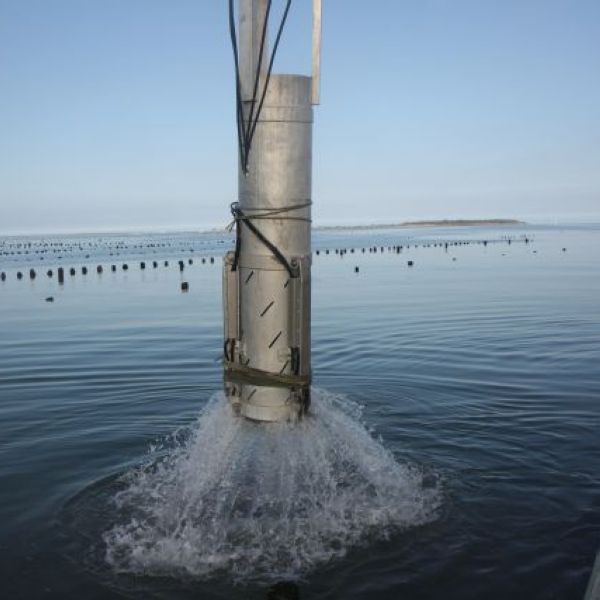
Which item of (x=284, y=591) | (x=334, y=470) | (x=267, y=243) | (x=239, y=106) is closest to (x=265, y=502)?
(x=334, y=470)

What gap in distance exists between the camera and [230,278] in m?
6.41

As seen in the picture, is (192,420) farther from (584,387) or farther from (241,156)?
(584,387)

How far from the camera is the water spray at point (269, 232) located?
5.82 meters

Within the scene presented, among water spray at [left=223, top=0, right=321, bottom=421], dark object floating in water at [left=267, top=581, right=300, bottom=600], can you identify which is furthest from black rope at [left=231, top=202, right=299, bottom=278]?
dark object floating in water at [left=267, top=581, right=300, bottom=600]

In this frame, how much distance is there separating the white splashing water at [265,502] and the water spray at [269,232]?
506mm

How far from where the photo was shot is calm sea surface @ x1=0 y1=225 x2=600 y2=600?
6496 millimetres

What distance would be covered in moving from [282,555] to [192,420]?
536 cm

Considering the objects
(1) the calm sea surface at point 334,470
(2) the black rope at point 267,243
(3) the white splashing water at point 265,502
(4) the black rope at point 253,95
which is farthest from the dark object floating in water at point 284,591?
(4) the black rope at point 253,95

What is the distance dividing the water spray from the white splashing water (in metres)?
0.51

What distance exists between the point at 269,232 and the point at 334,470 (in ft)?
12.6

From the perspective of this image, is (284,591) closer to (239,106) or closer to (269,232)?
(269,232)

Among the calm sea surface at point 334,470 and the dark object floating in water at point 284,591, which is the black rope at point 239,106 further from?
the dark object floating in water at point 284,591

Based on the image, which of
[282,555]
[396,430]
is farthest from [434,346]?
[282,555]

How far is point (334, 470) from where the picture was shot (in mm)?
8562
